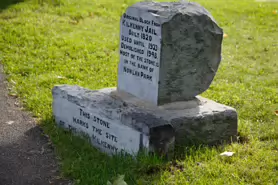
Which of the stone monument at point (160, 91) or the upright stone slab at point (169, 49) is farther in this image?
the upright stone slab at point (169, 49)

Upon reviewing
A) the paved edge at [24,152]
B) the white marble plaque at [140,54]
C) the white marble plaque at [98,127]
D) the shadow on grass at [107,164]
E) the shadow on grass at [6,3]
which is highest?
the white marble plaque at [140,54]

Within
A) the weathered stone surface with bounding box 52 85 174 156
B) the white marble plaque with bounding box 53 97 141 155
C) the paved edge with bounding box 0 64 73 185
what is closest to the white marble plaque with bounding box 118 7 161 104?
the weathered stone surface with bounding box 52 85 174 156

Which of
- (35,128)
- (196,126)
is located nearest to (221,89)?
(196,126)

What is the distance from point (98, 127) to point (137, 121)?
2.05 feet

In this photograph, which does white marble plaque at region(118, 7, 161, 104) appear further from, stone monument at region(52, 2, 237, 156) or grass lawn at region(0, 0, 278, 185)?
grass lawn at region(0, 0, 278, 185)

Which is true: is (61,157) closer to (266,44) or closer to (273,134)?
(273,134)

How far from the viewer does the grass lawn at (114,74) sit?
4.95 meters

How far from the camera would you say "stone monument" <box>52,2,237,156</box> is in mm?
5332

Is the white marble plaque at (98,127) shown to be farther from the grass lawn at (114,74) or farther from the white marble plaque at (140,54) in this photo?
the white marble plaque at (140,54)

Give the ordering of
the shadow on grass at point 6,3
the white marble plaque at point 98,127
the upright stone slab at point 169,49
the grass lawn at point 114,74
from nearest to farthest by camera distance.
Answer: the grass lawn at point 114,74 → the white marble plaque at point 98,127 → the upright stone slab at point 169,49 → the shadow on grass at point 6,3

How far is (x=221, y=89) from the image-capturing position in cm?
752

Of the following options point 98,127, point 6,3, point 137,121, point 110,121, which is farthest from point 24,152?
point 6,3

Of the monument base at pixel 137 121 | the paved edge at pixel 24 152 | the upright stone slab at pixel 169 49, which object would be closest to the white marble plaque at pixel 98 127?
the monument base at pixel 137 121

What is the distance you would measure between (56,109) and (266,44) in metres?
5.08
